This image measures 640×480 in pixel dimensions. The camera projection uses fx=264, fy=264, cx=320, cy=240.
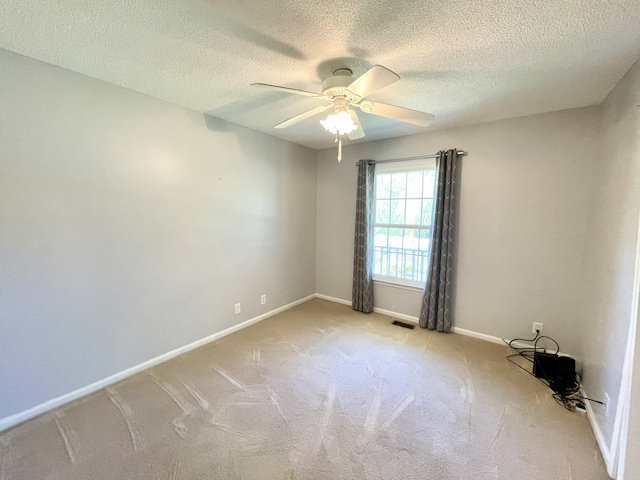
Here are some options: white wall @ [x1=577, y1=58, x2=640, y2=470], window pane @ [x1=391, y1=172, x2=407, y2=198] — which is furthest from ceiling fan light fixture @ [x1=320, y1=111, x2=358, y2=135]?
window pane @ [x1=391, y1=172, x2=407, y2=198]

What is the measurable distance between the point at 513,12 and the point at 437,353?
2655 mm

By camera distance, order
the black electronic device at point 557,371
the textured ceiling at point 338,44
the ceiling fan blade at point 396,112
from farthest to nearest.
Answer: the black electronic device at point 557,371
the ceiling fan blade at point 396,112
the textured ceiling at point 338,44

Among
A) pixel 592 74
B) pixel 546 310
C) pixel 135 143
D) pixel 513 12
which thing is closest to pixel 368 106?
pixel 513 12

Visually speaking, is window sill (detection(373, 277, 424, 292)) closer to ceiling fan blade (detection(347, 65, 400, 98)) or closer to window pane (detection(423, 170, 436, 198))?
window pane (detection(423, 170, 436, 198))

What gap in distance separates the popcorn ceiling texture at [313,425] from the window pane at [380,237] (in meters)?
1.54

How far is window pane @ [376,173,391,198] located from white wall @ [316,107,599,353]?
0.36m

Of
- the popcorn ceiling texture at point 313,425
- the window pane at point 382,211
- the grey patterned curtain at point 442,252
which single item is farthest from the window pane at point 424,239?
the popcorn ceiling texture at point 313,425

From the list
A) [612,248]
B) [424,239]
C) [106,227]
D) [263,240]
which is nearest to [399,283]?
[424,239]

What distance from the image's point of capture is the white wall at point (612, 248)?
5.03 ft

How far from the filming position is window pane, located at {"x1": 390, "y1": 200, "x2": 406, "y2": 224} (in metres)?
3.54

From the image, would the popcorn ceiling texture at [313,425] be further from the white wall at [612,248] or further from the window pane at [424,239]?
the window pane at [424,239]

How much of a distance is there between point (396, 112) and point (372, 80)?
0.50m

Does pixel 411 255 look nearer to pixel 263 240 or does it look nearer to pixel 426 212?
pixel 426 212

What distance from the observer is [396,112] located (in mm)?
1888
